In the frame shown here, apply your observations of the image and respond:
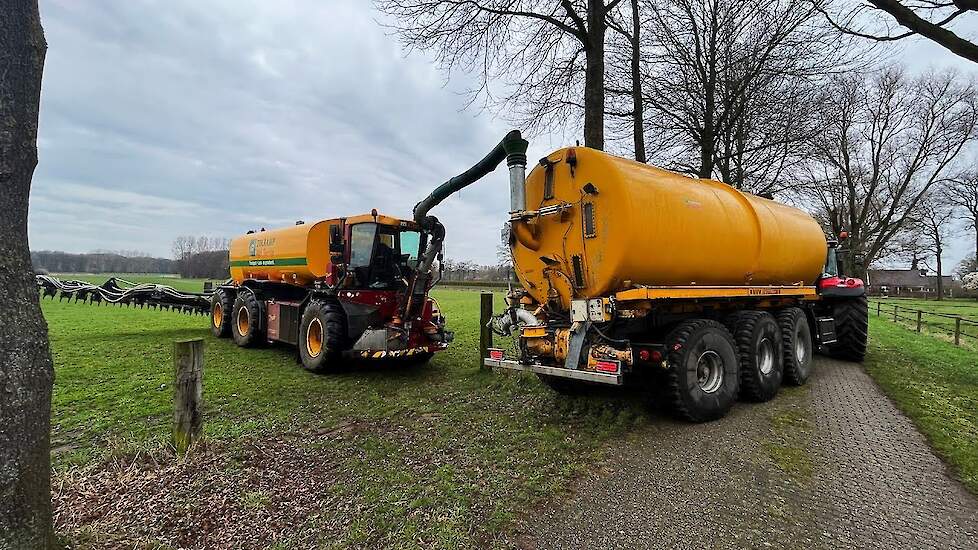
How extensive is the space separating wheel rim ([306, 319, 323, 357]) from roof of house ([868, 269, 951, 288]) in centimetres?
8215

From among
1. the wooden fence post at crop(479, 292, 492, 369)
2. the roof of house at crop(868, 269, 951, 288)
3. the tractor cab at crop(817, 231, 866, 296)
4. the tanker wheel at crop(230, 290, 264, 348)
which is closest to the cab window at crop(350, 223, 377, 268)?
the wooden fence post at crop(479, 292, 492, 369)

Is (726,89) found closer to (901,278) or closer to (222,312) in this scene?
(222,312)

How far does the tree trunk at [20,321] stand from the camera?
2.36 meters

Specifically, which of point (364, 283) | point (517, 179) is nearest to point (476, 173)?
point (517, 179)

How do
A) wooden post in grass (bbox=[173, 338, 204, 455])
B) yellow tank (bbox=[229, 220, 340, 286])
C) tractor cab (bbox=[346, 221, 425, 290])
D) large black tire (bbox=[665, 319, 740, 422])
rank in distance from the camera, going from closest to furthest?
1. wooden post in grass (bbox=[173, 338, 204, 455])
2. large black tire (bbox=[665, 319, 740, 422])
3. tractor cab (bbox=[346, 221, 425, 290])
4. yellow tank (bbox=[229, 220, 340, 286])

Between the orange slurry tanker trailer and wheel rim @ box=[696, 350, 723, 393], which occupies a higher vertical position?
the orange slurry tanker trailer

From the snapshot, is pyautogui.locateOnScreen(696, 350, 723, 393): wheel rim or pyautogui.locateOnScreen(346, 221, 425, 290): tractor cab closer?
pyautogui.locateOnScreen(696, 350, 723, 393): wheel rim

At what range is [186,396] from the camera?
14.2 ft

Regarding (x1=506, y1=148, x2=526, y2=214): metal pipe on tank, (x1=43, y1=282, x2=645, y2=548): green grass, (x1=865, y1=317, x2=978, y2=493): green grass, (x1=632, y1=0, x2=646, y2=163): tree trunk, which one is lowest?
(x1=43, y1=282, x2=645, y2=548): green grass

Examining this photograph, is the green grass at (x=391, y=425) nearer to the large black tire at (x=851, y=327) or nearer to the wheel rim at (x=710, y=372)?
the wheel rim at (x=710, y=372)

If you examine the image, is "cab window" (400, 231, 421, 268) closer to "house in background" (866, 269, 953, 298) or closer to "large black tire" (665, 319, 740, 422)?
"large black tire" (665, 319, 740, 422)

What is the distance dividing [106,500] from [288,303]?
6497mm

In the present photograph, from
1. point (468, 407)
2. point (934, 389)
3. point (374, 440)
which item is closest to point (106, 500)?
point (374, 440)

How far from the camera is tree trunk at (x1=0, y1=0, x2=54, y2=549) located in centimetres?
236
